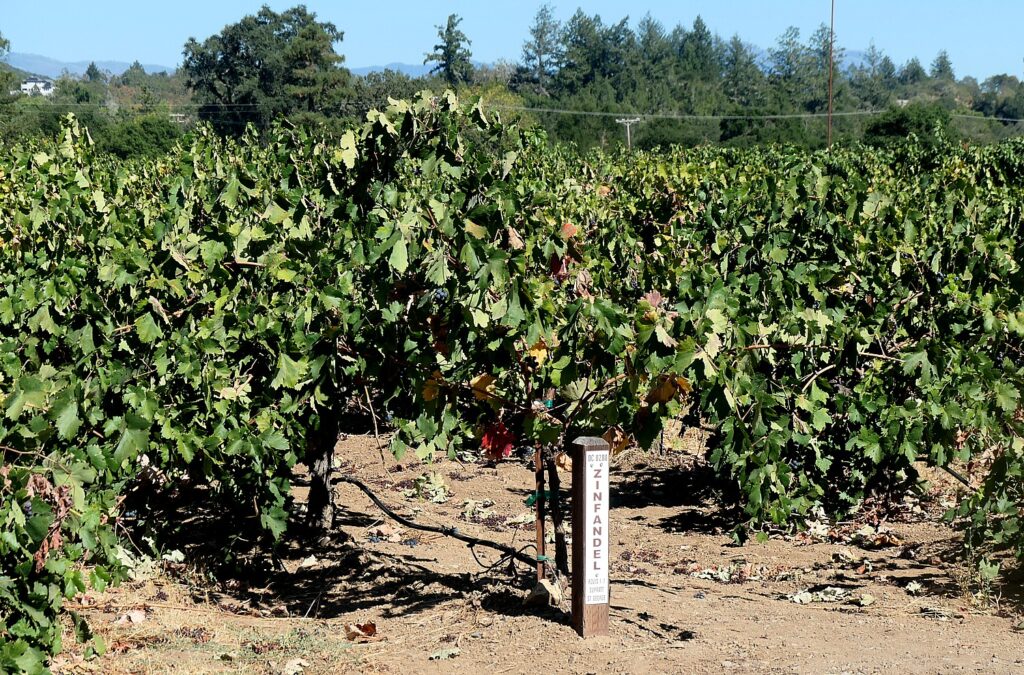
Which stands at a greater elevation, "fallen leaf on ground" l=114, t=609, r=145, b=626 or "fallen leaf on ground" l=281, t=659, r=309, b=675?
"fallen leaf on ground" l=281, t=659, r=309, b=675

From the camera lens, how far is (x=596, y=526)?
5109mm

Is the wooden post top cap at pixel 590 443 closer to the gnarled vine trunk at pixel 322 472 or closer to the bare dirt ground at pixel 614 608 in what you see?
the bare dirt ground at pixel 614 608

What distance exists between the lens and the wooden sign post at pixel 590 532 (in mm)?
5059

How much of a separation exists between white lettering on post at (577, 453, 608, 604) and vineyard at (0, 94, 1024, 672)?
19 centimetres

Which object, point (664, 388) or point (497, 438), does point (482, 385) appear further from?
point (664, 388)

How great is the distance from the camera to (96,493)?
171 inches

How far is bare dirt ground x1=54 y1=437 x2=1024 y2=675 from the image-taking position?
16.7ft

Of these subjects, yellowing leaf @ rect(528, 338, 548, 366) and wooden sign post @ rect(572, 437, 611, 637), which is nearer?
wooden sign post @ rect(572, 437, 611, 637)

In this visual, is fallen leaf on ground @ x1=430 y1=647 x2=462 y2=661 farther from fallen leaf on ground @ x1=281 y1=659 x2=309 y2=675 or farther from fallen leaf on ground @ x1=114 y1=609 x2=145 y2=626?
fallen leaf on ground @ x1=114 y1=609 x2=145 y2=626

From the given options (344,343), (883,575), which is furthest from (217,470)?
(883,575)

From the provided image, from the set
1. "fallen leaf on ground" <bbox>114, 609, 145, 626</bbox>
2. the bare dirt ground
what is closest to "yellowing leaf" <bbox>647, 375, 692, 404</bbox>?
the bare dirt ground

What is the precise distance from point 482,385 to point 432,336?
38cm

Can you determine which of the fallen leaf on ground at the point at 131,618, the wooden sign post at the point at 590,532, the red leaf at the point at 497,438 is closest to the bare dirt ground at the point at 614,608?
the fallen leaf on ground at the point at 131,618

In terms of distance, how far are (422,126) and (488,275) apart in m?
1.01
